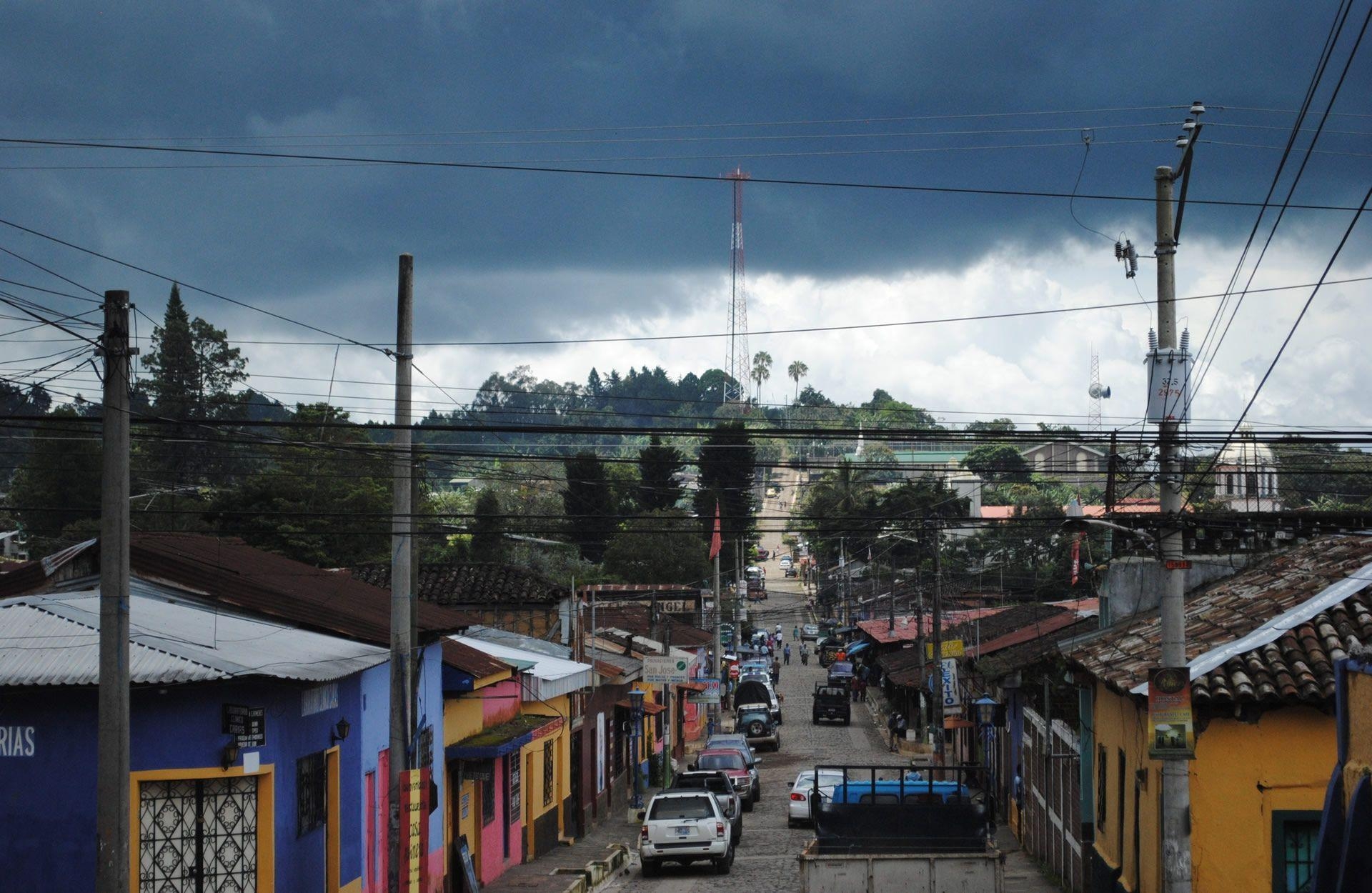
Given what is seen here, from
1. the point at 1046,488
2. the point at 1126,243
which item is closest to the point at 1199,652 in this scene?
the point at 1126,243

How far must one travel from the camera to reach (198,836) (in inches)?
612

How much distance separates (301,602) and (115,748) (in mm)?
9221

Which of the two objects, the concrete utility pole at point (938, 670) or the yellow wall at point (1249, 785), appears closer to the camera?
the yellow wall at point (1249, 785)

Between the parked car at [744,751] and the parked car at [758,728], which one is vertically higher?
the parked car at [744,751]

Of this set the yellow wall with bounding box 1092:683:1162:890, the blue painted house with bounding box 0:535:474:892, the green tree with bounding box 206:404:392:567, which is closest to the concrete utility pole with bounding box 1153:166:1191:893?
the yellow wall with bounding box 1092:683:1162:890

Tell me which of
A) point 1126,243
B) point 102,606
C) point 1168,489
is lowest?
point 102,606

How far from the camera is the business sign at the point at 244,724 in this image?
15258 millimetres

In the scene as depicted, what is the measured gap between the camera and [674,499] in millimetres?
122188

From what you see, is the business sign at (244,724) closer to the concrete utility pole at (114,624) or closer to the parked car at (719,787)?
the concrete utility pole at (114,624)

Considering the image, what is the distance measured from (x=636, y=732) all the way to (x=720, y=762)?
242 inches

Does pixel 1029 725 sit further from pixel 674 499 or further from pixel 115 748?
pixel 674 499

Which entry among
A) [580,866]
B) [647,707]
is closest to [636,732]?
[647,707]

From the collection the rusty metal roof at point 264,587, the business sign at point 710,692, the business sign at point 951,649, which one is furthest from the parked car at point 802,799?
the business sign at point 710,692

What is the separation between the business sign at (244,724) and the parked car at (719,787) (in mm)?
17842
